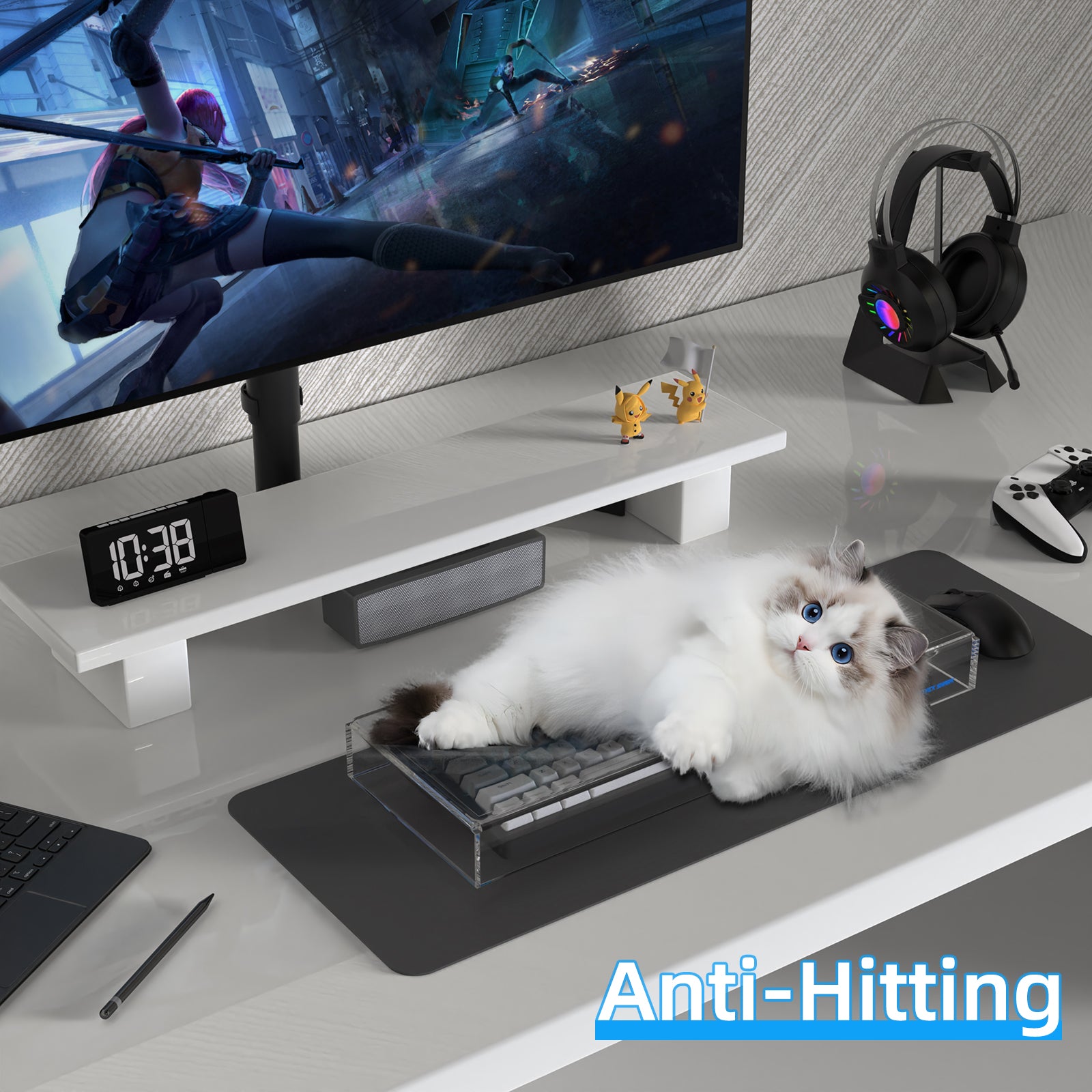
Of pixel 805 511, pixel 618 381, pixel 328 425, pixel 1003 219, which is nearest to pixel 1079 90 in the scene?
pixel 1003 219

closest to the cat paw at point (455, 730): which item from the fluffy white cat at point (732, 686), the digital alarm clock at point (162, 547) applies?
the fluffy white cat at point (732, 686)

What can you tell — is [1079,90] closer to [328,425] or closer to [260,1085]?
[328,425]

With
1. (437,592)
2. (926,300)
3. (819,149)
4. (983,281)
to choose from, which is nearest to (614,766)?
(437,592)

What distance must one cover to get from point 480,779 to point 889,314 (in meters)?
0.82

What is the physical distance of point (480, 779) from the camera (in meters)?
0.87

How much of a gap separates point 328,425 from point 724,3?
0.58 m

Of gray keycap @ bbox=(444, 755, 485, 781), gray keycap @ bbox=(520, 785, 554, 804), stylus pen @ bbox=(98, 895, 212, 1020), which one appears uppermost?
gray keycap @ bbox=(444, 755, 485, 781)

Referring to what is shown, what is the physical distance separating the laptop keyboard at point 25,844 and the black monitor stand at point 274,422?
375 mm

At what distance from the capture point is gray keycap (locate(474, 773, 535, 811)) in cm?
85

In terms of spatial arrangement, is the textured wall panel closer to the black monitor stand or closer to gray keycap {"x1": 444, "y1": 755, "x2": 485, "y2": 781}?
the black monitor stand

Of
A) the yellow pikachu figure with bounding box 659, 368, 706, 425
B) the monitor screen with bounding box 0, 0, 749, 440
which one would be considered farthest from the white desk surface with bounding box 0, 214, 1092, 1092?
the monitor screen with bounding box 0, 0, 749, 440

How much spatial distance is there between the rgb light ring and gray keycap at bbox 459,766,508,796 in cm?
78

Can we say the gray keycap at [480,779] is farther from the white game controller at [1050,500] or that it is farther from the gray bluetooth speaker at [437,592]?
the white game controller at [1050,500]

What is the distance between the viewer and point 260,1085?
0.69m
